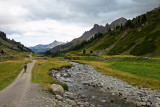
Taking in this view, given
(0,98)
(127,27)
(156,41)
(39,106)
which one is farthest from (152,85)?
(127,27)

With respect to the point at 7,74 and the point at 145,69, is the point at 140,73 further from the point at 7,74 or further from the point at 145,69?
the point at 7,74

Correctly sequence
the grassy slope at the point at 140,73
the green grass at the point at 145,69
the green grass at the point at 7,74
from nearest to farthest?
the green grass at the point at 7,74 < the grassy slope at the point at 140,73 < the green grass at the point at 145,69

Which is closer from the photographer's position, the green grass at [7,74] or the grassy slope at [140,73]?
the green grass at [7,74]

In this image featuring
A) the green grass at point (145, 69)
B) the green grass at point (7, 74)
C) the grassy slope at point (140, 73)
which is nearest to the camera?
the green grass at point (7, 74)

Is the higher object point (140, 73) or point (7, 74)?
point (7, 74)

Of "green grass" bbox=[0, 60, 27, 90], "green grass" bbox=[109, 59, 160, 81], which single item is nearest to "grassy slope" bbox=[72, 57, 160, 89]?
"green grass" bbox=[109, 59, 160, 81]

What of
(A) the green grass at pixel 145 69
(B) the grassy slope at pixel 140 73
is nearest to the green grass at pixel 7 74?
(B) the grassy slope at pixel 140 73

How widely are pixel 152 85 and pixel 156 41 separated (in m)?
88.8

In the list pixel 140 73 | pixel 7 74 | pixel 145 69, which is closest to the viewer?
pixel 7 74

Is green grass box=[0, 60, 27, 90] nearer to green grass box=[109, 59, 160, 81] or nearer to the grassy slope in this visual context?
the grassy slope

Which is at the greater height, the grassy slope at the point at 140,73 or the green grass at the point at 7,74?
the green grass at the point at 7,74

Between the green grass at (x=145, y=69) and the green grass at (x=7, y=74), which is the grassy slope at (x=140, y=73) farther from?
the green grass at (x=7, y=74)

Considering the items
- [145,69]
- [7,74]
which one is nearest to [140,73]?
[145,69]

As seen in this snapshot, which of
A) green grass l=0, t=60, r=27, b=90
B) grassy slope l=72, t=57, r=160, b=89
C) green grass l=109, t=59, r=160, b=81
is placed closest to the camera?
green grass l=0, t=60, r=27, b=90
